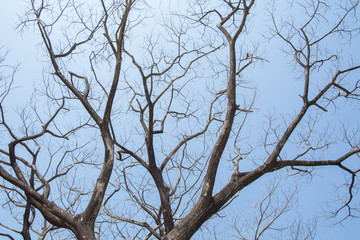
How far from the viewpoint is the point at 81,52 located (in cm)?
606

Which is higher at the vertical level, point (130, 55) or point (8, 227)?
point (130, 55)

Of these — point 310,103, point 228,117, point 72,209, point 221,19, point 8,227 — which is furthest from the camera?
point 72,209

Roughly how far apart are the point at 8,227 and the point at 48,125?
2058 millimetres

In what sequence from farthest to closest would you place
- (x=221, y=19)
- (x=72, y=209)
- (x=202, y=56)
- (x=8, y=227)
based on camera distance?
(x=72, y=209) → (x=202, y=56) → (x=221, y=19) → (x=8, y=227)

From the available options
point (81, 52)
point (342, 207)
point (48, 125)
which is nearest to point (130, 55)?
point (81, 52)

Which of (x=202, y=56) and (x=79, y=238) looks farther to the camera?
(x=202, y=56)

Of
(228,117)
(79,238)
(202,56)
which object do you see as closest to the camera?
(79,238)

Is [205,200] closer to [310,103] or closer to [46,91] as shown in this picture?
[310,103]

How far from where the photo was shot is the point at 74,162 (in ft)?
24.2

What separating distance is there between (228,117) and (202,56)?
7.68 feet

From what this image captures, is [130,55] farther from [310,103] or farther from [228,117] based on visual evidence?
[310,103]

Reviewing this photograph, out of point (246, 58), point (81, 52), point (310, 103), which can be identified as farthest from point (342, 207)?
point (81, 52)

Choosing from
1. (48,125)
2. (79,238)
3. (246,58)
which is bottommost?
(79,238)

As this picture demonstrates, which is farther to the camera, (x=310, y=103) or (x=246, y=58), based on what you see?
(x=246, y=58)
